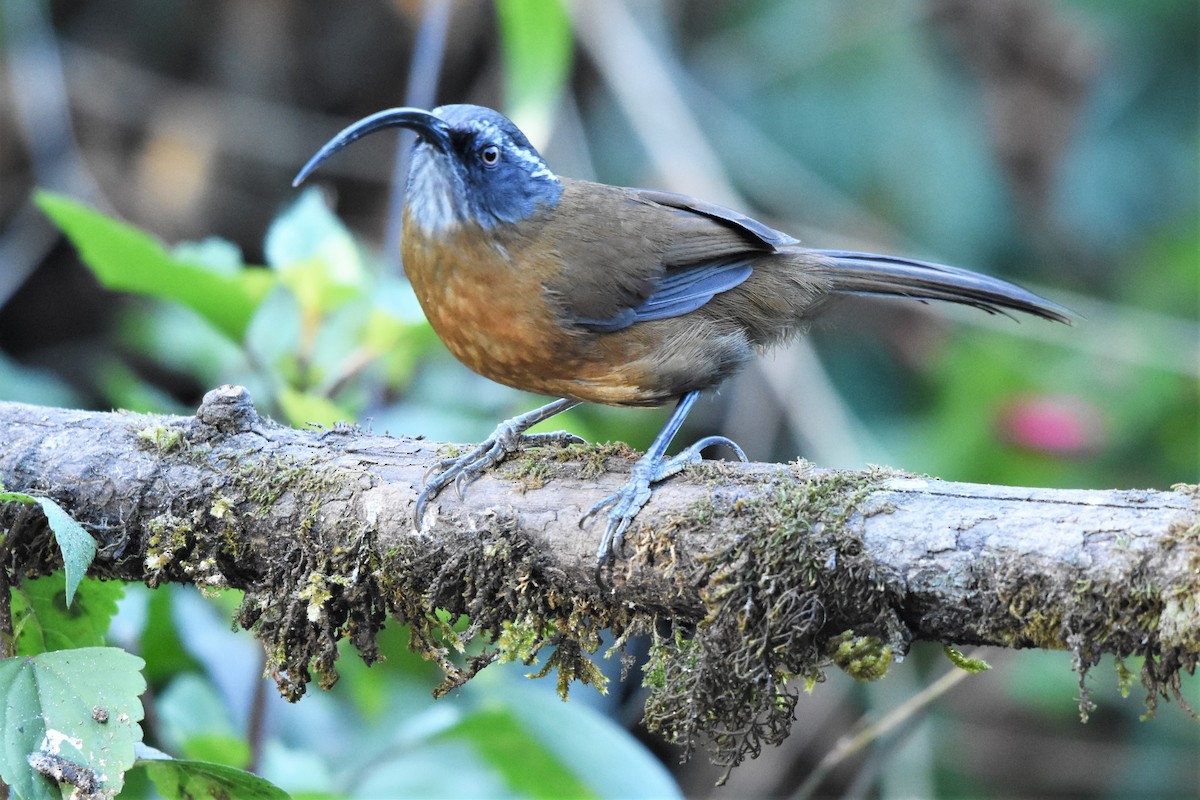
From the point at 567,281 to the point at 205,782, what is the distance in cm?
125

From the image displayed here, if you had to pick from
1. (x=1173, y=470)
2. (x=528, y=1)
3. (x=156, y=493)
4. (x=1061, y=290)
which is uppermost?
(x=1061, y=290)

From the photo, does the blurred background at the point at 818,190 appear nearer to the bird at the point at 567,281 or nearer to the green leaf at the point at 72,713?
the bird at the point at 567,281

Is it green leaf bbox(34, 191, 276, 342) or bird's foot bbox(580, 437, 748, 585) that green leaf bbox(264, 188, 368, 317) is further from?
bird's foot bbox(580, 437, 748, 585)

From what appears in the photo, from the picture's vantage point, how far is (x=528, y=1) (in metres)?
3.87

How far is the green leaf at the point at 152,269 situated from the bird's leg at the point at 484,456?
2.61ft

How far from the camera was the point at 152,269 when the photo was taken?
2752 mm

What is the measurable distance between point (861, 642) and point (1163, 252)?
4.40 m

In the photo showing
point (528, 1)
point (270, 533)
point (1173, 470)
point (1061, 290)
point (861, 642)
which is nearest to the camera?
point (861, 642)

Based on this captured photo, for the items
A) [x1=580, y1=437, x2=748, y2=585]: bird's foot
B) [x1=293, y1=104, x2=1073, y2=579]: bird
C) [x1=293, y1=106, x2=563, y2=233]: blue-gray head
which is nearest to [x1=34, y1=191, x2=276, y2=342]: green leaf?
[x1=293, y1=106, x2=563, y2=233]: blue-gray head

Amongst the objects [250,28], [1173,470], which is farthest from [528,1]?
[1173,470]

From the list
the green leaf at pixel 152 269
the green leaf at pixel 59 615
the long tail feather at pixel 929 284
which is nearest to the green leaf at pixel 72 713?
the green leaf at pixel 59 615

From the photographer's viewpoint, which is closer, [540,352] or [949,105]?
[540,352]

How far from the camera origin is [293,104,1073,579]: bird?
8.39 ft

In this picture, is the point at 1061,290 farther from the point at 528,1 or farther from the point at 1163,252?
the point at 528,1
